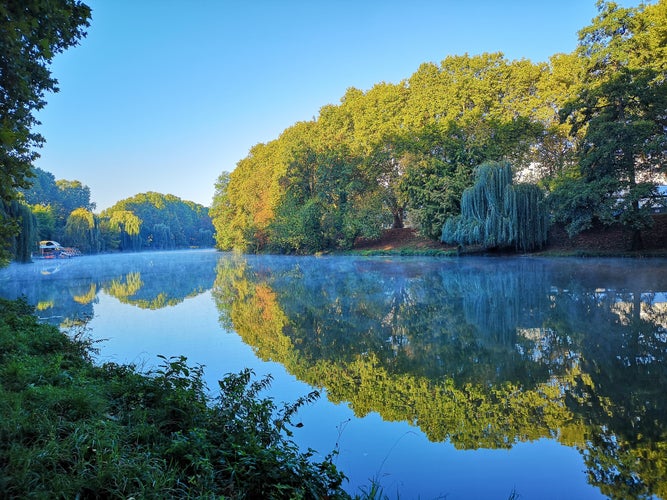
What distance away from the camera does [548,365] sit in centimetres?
538

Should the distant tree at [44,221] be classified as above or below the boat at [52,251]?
above

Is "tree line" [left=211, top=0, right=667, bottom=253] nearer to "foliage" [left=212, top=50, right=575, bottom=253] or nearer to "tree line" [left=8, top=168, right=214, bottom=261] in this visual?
"foliage" [left=212, top=50, right=575, bottom=253]

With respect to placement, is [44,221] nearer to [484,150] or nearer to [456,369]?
[484,150]

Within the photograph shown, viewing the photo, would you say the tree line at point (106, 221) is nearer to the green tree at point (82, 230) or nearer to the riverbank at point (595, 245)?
the green tree at point (82, 230)

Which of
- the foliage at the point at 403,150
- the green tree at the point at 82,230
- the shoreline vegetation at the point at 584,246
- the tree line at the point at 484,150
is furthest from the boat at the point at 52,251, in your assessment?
the shoreline vegetation at the point at 584,246

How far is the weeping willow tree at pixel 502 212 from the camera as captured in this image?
22.5 metres

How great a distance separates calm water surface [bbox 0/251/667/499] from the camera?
3160 millimetres

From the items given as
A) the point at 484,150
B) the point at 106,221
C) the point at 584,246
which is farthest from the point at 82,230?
the point at 584,246

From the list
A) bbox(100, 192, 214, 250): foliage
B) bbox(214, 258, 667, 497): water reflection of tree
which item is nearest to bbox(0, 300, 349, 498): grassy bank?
bbox(214, 258, 667, 497): water reflection of tree

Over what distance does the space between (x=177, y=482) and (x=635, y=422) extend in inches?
158

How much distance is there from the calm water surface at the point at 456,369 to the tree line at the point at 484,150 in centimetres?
971

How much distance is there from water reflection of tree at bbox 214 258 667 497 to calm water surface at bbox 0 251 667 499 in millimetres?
24

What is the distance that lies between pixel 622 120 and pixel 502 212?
7156 mm

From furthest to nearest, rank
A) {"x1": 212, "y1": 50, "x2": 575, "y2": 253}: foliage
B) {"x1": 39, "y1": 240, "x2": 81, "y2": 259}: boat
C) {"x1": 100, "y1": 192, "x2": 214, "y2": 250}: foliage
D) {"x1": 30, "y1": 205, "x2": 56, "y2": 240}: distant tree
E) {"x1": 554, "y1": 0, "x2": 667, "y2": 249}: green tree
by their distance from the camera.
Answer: {"x1": 100, "y1": 192, "x2": 214, "y2": 250}: foliage, {"x1": 30, "y1": 205, "x2": 56, "y2": 240}: distant tree, {"x1": 39, "y1": 240, "x2": 81, "y2": 259}: boat, {"x1": 212, "y1": 50, "x2": 575, "y2": 253}: foliage, {"x1": 554, "y1": 0, "x2": 667, "y2": 249}: green tree
